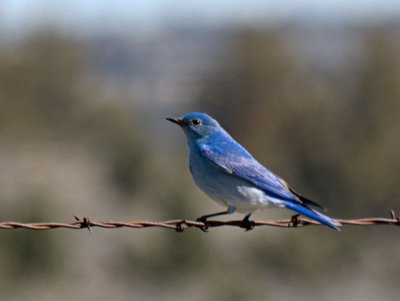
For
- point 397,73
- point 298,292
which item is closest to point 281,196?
point 298,292

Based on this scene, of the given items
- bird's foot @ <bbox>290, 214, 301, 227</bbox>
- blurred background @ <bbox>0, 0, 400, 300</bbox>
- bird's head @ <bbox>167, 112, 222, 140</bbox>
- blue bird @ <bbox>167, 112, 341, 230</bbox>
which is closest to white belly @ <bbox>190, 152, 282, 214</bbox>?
blue bird @ <bbox>167, 112, 341, 230</bbox>

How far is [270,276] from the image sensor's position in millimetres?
21594

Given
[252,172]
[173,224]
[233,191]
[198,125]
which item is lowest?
[173,224]

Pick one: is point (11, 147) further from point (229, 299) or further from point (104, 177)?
point (229, 299)

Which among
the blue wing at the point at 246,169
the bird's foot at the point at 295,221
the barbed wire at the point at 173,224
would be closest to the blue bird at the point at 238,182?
the blue wing at the point at 246,169

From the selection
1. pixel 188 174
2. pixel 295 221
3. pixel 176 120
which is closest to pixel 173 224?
pixel 295 221

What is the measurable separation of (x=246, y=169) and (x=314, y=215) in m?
0.88

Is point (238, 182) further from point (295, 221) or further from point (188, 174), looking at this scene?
point (188, 174)

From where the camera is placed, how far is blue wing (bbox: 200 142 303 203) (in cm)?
782

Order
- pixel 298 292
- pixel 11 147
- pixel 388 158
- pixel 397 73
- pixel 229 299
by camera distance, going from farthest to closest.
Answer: pixel 11 147 → pixel 397 73 → pixel 388 158 → pixel 298 292 → pixel 229 299

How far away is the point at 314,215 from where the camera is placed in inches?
289

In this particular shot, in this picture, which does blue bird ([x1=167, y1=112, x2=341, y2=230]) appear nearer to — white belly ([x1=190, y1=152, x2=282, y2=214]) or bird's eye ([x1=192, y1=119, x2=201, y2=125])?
white belly ([x1=190, y1=152, x2=282, y2=214])

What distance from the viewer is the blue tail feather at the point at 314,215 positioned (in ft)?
23.4

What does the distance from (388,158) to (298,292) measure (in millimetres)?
8997
